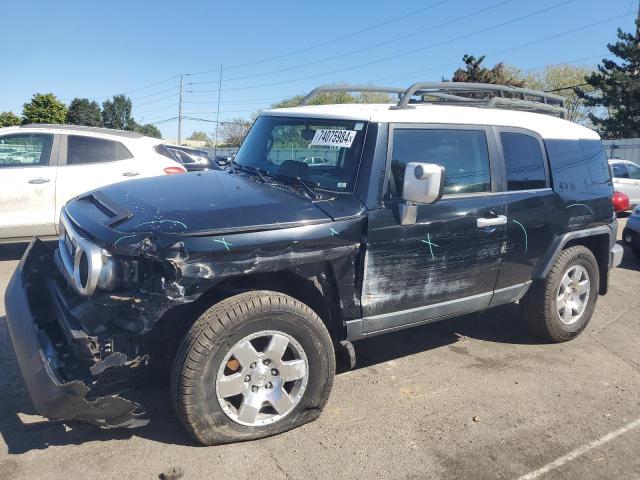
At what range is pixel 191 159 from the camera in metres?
9.01

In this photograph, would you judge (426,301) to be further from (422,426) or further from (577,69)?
(577,69)

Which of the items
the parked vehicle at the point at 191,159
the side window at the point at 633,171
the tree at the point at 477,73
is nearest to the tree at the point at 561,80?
the tree at the point at 477,73

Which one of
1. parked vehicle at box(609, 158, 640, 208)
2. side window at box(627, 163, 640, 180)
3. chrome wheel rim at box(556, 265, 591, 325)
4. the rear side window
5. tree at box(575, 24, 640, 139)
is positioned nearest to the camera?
chrome wheel rim at box(556, 265, 591, 325)

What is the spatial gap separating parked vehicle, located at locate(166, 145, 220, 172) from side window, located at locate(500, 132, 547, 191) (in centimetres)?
511

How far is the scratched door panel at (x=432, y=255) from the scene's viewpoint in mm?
3475

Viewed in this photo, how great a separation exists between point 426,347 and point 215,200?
8.13 ft

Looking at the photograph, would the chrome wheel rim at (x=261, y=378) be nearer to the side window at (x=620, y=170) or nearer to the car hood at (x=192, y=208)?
the car hood at (x=192, y=208)

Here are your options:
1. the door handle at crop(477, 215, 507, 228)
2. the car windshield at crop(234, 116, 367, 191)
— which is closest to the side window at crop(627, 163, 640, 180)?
the door handle at crop(477, 215, 507, 228)

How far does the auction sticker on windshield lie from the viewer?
3.63 meters

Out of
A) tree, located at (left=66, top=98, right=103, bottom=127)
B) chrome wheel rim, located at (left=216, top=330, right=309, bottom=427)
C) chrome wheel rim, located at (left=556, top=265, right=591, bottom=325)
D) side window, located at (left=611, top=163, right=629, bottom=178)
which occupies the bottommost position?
chrome wheel rim, located at (left=216, top=330, right=309, bottom=427)

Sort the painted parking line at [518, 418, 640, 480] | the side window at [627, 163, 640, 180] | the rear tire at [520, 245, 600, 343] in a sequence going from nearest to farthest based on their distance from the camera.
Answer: the painted parking line at [518, 418, 640, 480], the rear tire at [520, 245, 600, 343], the side window at [627, 163, 640, 180]

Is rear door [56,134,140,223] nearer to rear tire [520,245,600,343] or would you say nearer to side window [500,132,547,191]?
side window [500,132,547,191]

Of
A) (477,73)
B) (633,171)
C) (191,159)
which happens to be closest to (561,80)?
(477,73)

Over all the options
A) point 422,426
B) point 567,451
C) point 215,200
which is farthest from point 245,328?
point 567,451
